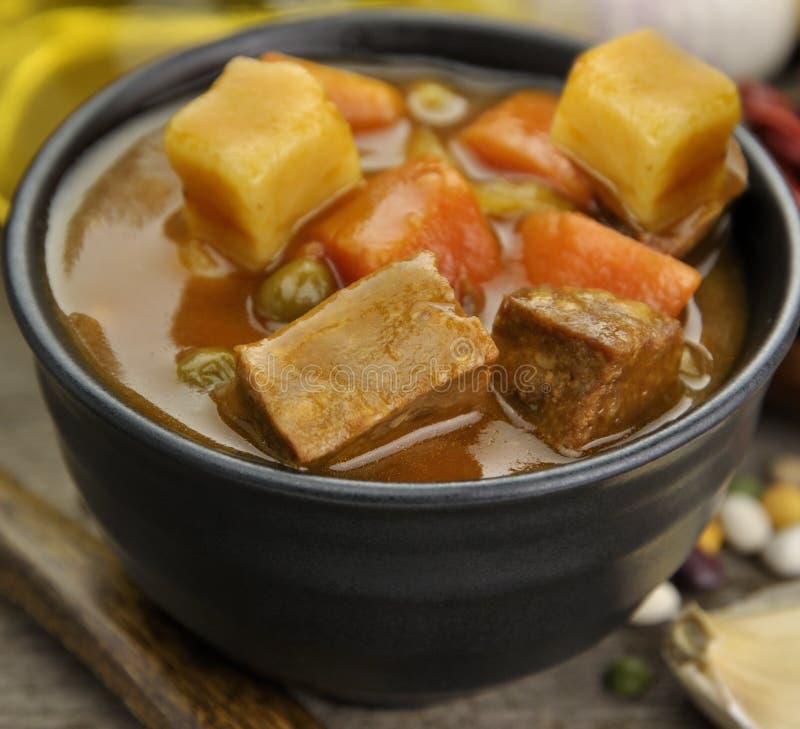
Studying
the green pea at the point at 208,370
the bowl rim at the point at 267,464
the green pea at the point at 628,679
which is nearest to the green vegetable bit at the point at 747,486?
the green pea at the point at 628,679

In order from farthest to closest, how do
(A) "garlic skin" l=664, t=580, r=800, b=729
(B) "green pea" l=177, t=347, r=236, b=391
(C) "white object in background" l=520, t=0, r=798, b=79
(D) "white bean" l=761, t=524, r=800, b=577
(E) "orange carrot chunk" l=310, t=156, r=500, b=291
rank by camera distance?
1. (C) "white object in background" l=520, t=0, r=798, b=79
2. (D) "white bean" l=761, t=524, r=800, b=577
3. (A) "garlic skin" l=664, t=580, r=800, b=729
4. (E) "orange carrot chunk" l=310, t=156, r=500, b=291
5. (B) "green pea" l=177, t=347, r=236, b=391

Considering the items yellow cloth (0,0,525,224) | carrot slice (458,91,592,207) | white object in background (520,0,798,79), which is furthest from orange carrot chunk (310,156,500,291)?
white object in background (520,0,798,79)

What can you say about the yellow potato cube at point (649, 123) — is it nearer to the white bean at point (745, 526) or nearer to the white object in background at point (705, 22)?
the white bean at point (745, 526)

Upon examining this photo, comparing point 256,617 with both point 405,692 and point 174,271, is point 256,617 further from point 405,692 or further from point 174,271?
point 174,271

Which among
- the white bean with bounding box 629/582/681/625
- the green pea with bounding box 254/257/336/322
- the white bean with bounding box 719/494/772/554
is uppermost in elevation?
the green pea with bounding box 254/257/336/322

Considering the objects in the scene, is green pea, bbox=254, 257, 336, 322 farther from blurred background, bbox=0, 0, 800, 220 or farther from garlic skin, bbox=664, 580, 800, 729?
blurred background, bbox=0, 0, 800, 220

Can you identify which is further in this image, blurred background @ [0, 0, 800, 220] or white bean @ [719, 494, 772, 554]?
blurred background @ [0, 0, 800, 220]

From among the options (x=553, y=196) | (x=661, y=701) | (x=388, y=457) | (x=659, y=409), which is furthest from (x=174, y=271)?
(x=661, y=701)

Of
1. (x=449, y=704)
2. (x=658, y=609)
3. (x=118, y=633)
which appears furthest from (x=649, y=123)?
(x=118, y=633)
